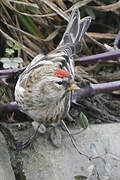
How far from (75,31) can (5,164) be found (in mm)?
1334

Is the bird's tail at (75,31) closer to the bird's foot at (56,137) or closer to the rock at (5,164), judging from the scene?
the bird's foot at (56,137)

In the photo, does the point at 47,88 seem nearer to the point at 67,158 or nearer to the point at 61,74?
the point at 61,74

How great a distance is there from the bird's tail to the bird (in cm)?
13

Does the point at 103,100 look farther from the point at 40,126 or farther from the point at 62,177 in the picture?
the point at 62,177

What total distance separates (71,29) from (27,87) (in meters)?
0.78

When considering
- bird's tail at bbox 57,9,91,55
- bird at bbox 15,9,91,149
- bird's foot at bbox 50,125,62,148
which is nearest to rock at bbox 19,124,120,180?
bird's foot at bbox 50,125,62,148

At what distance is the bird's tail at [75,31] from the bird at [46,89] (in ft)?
0.44

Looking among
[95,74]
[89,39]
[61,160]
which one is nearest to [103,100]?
[95,74]

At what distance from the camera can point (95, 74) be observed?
3.67 metres

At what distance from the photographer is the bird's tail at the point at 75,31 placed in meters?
3.42

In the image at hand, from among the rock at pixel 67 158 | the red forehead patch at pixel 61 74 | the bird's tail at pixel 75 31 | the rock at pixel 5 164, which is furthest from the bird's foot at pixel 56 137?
the bird's tail at pixel 75 31

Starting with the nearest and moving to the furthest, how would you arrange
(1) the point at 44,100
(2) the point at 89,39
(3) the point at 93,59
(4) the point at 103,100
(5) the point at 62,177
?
(5) the point at 62,177, (1) the point at 44,100, (3) the point at 93,59, (4) the point at 103,100, (2) the point at 89,39

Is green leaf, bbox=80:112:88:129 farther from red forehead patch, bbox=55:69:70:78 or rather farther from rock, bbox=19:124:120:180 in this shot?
red forehead patch, bbox=55:69:70:78

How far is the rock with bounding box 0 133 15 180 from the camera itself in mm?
2557
